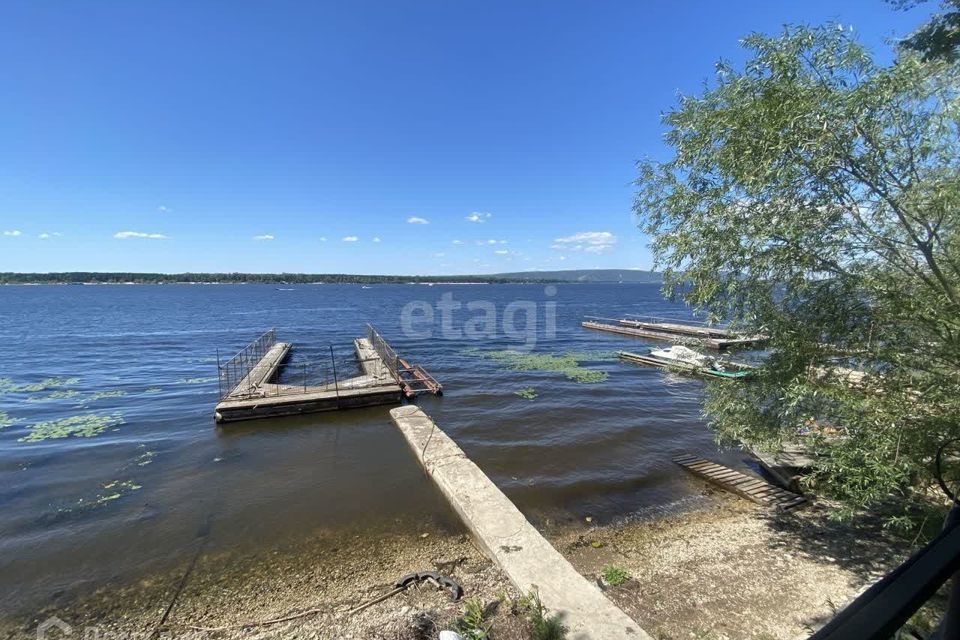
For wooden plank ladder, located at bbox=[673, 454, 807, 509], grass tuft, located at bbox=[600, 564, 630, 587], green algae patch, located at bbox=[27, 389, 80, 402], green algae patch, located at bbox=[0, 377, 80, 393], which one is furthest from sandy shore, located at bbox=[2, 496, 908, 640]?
green algae patch, located at bbox=[0, 377, 80, 393]

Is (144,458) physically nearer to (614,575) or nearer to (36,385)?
(614,575)

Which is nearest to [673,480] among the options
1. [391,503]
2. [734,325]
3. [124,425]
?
[734,325]

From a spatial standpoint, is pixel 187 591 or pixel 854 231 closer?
pixel 854 231

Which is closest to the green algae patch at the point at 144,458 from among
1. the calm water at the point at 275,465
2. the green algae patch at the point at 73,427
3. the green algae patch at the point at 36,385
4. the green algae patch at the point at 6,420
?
the calm water at the point at 275,465

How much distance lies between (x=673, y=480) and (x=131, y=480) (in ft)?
45.7

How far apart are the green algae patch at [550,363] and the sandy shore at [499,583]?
1304 cm

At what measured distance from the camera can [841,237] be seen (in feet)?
19.8

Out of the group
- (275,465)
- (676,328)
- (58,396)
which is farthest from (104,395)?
(676,328)

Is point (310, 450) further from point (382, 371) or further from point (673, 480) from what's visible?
point (673, 480)

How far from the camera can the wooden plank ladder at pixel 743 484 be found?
977cm

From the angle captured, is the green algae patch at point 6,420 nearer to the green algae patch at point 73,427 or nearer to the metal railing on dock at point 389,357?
the green algae patch at point 73,427

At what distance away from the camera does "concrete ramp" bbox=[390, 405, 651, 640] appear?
5.80 m

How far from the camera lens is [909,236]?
579 centimetres

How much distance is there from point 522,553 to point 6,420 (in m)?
19.5
